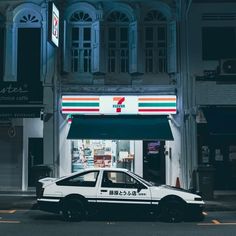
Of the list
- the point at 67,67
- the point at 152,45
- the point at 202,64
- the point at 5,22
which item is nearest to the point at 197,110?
the point at 202,64

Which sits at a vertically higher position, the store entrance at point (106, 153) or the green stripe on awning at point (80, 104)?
the green stripe on awning at point (80, 104)

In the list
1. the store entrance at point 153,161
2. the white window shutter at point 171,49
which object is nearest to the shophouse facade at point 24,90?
the store entrance at point 153,161

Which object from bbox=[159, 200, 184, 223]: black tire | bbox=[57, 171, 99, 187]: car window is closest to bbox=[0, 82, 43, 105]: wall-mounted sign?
bbox=[57, 171, 99, 187]: car window

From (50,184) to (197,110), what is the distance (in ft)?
25.9

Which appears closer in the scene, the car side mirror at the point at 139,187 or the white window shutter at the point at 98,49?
the car side mirror at the point at 139,187

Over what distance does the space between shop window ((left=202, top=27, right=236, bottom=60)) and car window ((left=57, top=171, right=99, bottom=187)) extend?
8661 mm

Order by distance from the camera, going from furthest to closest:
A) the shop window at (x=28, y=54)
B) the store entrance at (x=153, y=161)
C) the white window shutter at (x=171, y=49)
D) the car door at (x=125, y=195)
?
the store entrance at (x=153, y=161) → the shop window at (x=28, y=54) → the white window shutter at (x=171, y=49) → the car door at (x=125, y=195)

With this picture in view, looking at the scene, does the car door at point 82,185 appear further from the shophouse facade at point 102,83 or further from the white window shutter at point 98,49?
the white window shutter at point 98,49

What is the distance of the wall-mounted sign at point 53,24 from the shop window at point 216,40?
609 cm

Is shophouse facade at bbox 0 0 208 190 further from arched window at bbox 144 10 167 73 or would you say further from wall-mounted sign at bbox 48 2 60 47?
wall-mounted sign at bbox 48 2 60 47

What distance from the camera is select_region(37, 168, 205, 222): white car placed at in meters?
11.8

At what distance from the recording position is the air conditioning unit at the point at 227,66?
18000mm

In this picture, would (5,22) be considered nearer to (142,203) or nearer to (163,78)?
(163,78)

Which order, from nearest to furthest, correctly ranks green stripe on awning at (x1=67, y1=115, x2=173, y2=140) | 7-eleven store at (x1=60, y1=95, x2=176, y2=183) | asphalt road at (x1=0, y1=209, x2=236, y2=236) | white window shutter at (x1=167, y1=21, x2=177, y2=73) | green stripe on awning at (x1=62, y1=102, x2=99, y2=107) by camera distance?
asphalt road at (x1=0, y1=209, x2=236, y2=236) → green stripe on awning at (x1=67, y1=115, x2=173, y2=140) → 7-eleven store at (x1=60, y1=95, x2=176, y2=183) → green stripe on awning at (x1=62, y1=102, x2=99, y2=107) → white window shutter at (x1=167, y1=21, x2=177, y2=73)
